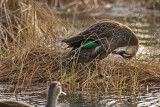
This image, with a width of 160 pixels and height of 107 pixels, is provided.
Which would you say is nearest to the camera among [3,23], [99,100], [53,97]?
[53,97]

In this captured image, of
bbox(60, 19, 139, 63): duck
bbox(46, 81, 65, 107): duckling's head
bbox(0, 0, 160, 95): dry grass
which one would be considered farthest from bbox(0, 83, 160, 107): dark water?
bbox(60, 19, 139, 63): duck

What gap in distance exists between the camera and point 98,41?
852 cm

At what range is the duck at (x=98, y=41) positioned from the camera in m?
8.30

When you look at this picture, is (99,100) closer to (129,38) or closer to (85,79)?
(85,79)

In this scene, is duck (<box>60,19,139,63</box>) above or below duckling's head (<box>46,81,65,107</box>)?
above

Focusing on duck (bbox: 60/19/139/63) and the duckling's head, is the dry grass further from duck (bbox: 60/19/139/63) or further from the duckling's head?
the duckling's head

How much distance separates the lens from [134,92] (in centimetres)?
758

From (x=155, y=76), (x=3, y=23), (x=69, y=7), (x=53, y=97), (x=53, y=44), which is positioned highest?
(x=69, y=7)

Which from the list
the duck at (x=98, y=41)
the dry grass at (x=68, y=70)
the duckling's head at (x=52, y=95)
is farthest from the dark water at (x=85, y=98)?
the duck at (x=98, y=41)

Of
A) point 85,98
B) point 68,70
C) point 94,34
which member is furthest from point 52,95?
point 94,34

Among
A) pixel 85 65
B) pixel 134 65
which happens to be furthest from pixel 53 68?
pixel 134 65

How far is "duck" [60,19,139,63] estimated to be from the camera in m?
8.30

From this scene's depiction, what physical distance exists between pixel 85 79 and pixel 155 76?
1239 millimetres

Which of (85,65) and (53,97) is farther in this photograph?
(85,65)
